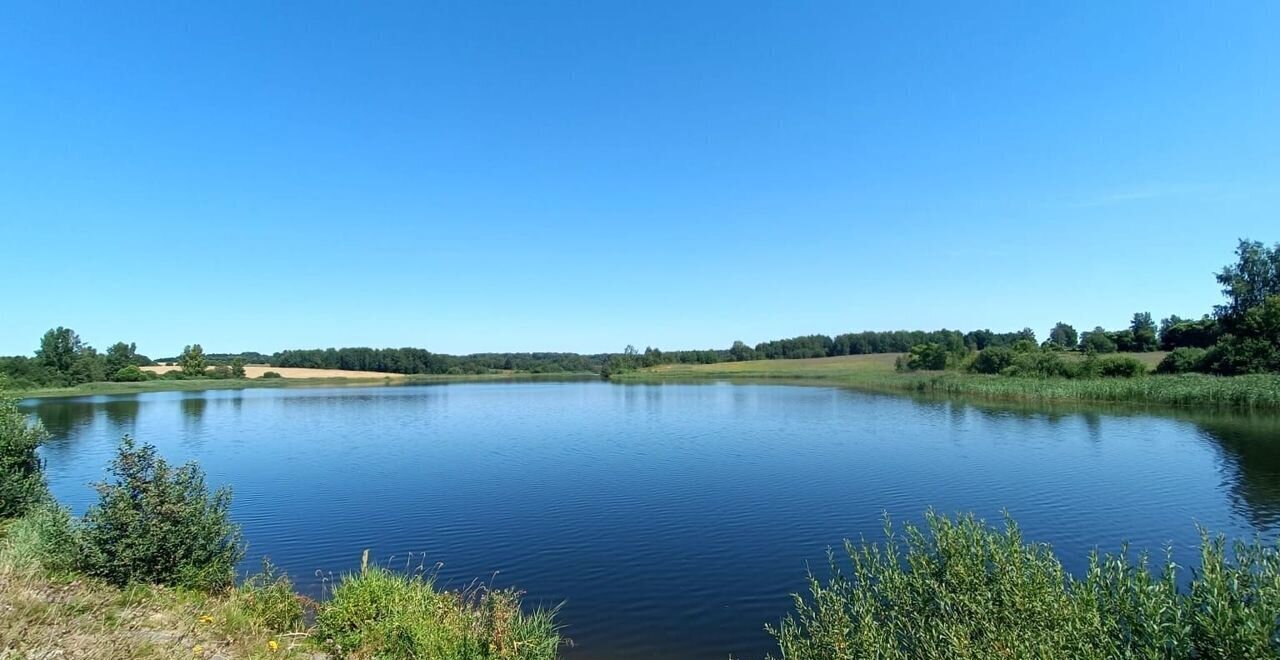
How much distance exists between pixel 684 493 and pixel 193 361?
125242 mm

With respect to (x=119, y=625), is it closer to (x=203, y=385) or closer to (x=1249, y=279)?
(x=1249, y=279)

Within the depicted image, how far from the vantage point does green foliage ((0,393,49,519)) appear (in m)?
13.4

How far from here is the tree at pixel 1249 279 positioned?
6362 centimetres

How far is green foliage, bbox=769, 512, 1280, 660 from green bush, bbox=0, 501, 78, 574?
403 inches

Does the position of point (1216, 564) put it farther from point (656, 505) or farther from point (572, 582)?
point (656, 505)

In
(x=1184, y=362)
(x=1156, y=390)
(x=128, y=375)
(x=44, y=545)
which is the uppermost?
(x=128, y=375)

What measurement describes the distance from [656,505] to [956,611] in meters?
12.0

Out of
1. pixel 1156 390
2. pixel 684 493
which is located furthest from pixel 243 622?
pixel 1156 390

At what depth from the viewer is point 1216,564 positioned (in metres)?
6.00

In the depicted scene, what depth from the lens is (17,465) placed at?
14047 mm

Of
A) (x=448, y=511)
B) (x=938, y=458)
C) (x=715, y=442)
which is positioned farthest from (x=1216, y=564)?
(x=715, y=442)

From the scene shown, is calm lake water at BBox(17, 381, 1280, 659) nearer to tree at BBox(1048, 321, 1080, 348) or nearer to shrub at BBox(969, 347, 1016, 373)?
shrub at BBox(969, 347, 1016, 373)

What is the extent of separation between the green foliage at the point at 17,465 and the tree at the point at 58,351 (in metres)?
105

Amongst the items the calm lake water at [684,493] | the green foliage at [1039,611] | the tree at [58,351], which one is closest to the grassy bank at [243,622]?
the calm lake water at [684,493]
